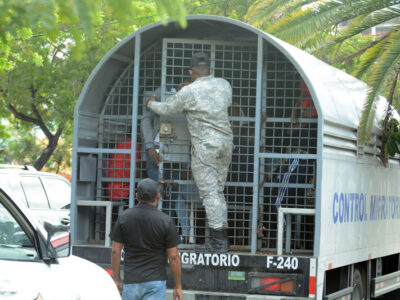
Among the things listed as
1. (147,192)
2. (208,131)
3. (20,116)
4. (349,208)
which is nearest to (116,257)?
(147,192)

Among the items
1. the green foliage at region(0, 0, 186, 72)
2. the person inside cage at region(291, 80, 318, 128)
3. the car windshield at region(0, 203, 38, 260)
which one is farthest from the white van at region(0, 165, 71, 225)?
the green foliage at region(0, 0, 186, 72)

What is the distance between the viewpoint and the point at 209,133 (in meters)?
7.39

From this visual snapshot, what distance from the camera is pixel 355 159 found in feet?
26.9

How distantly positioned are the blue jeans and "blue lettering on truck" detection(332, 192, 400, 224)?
2.04m

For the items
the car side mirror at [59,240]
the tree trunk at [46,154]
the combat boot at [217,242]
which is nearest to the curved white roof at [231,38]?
the combat boot at [217,242]

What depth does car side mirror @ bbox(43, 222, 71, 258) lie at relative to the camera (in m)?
4.40

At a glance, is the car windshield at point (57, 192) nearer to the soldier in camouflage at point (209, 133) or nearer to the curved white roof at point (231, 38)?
the curved white roof at point (231, 38)

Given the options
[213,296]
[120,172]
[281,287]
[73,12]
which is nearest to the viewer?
[73,12]

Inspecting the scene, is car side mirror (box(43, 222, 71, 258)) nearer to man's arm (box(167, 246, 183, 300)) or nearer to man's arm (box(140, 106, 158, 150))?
man's arm (box(167, 246, 183, 300))

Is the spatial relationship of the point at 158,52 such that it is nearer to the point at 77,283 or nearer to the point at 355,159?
the point at 355,159

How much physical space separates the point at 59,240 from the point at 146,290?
1827 mm

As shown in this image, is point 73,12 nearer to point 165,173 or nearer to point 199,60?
point 199,60

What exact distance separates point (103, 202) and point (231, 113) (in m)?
1.60

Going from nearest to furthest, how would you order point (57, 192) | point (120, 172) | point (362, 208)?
point (120, 172), point (362, 208), point (57, 192)
